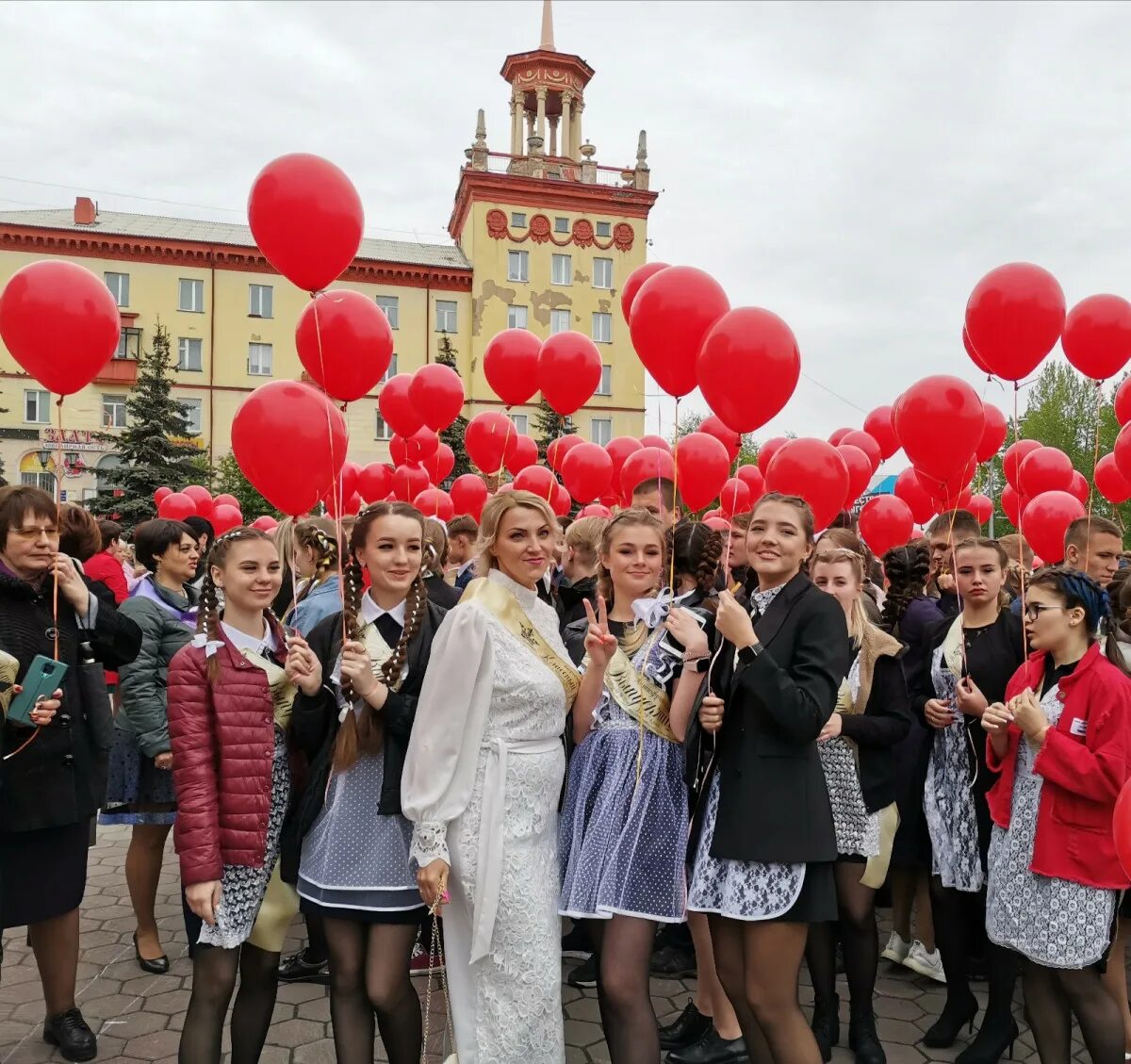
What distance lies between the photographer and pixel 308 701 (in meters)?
2.94

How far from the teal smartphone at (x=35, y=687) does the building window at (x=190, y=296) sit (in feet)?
124

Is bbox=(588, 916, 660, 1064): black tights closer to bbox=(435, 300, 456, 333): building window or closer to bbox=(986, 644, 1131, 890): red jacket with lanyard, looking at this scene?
bbox=(986, 644, 1131, 890): red jacket with lanyard

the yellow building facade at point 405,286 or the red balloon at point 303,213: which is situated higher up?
the yellow building facade at point 405,286

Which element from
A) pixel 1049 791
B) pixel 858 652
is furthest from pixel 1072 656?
pixel 858 652

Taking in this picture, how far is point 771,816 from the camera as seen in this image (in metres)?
2.71

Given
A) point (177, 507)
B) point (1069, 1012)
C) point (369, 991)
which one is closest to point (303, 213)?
point (369, 991)

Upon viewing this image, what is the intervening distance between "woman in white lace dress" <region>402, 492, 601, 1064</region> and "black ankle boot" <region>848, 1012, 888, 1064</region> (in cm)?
139

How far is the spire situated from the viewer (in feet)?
143

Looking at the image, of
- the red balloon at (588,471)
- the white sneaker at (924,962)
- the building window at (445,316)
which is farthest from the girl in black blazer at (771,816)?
the building window at (445,316)

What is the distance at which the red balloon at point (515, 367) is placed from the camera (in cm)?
812

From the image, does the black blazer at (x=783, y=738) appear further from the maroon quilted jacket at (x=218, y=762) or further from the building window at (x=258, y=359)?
the building window at (x=258, y=359)

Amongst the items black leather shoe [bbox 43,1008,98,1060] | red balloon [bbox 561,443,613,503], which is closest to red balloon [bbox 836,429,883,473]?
red balloon [bbox 561,443,613,503]

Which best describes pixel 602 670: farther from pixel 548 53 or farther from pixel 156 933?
pixel 548 53

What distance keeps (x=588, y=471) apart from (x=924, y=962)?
20.6ft
